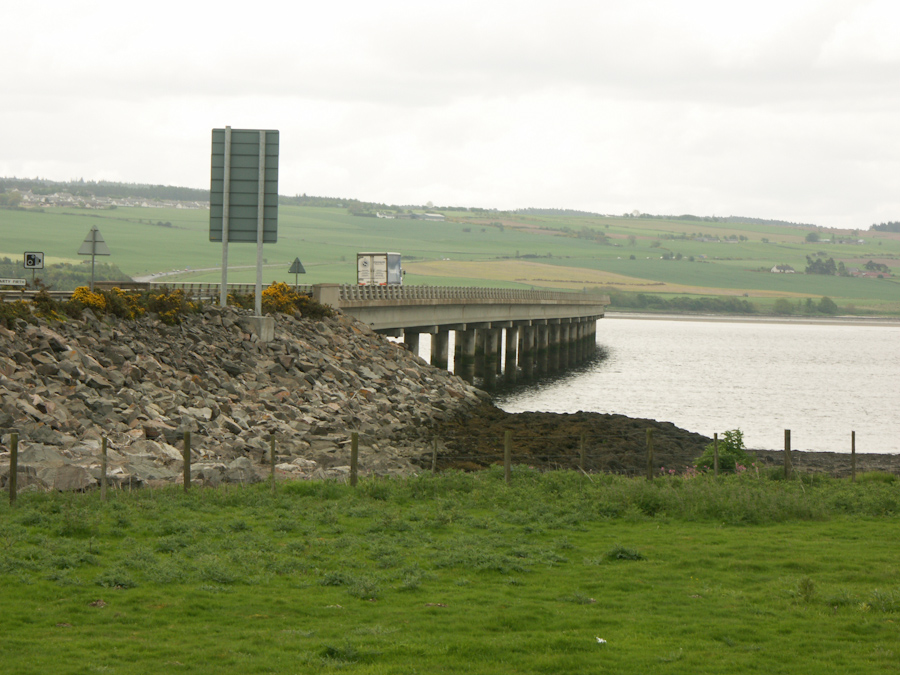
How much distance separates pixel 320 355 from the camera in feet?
139

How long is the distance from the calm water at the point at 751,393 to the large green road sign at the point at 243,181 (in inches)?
782

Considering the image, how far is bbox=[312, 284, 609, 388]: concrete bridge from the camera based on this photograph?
57.1 m

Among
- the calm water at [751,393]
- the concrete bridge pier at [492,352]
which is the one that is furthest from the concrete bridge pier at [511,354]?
the calm water at [751,393]

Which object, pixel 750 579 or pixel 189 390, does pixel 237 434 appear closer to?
pixel 189 390

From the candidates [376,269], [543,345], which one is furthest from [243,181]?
[543,345]

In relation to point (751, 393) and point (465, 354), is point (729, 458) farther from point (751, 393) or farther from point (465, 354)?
point (465, 354)

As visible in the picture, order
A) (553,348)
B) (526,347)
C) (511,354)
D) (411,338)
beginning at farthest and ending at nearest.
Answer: (553,348)
(526,347)
(511,354)
(411,338)

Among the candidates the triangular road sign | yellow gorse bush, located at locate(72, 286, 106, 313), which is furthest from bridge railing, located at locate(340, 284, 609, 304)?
yellow gorse bush, located at locate(72, 286, 106, 313)

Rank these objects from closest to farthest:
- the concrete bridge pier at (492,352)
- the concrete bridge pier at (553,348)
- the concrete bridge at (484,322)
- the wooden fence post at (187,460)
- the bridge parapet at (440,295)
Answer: the wooden fence post at (187,460) → the bridge parapet at (440,295) → the concrete bridge at (484,322) → the concrete bridge pier at (492,352) → the concrete bridge pier at (553,348)

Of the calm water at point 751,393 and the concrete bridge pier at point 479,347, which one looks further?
the concrete bridge pier at point 479,347

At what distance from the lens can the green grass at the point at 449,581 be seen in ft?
33.5

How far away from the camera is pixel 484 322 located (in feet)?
263

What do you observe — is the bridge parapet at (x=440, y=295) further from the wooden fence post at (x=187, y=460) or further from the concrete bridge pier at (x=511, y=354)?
the wooden fence post at (x=187, y=460)

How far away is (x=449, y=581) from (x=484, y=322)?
219 feet
